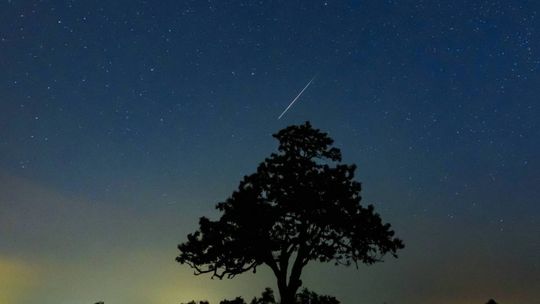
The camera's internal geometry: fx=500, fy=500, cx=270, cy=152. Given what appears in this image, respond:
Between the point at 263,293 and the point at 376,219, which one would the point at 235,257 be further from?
the point at 376,219

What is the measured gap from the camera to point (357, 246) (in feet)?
92.6

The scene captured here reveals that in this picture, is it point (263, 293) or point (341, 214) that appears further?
point (263, 293)

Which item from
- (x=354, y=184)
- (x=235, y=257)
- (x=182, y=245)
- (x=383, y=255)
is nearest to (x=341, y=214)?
(x=354, y=184)

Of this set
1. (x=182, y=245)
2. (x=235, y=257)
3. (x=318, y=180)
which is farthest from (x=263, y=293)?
(x=318, y=180)

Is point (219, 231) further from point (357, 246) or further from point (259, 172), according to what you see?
point (357, 246)

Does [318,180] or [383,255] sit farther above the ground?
[318,180]

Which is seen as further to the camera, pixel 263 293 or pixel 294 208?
pixel 263 293

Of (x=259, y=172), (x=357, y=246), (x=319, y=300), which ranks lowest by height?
(x=319, y=300)

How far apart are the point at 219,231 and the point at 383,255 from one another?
9.41 meters

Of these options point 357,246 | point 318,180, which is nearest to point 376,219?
point 357,246

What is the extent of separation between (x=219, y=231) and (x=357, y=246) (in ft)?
25.6

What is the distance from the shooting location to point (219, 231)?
27.5m

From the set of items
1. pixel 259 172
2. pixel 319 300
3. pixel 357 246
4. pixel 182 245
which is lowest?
pixel 319 300

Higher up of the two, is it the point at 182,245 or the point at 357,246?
the point at 182,245
